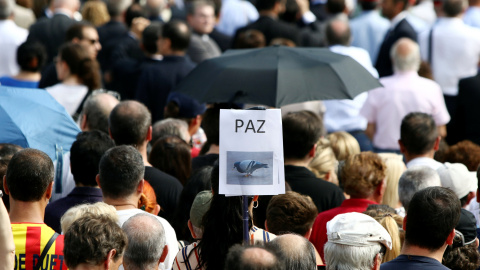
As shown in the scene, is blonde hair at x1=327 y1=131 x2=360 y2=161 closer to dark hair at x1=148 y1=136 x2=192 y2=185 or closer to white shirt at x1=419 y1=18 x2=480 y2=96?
dark hair at x1=148 y1=136 x2=192 y2=185

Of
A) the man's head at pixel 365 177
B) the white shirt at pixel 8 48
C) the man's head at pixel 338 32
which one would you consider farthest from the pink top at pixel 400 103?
the white shirt at pixel 8 48

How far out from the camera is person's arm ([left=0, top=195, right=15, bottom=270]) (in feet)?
12.6

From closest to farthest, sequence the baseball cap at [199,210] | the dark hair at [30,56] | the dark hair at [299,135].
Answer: the baseball cap at [199,210] → the dark hair at [299,135] → the dark hair at [30,56]

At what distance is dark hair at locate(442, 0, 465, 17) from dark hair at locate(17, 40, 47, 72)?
506 cm

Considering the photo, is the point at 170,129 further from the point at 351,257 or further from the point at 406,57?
the point at 351,257

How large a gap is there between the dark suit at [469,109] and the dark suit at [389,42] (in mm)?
2202

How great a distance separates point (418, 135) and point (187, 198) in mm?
2299

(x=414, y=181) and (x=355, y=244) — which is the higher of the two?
(x=414, y=181)

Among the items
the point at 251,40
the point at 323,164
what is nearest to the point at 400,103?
the point at 251,40

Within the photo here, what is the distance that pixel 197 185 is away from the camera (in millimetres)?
5461

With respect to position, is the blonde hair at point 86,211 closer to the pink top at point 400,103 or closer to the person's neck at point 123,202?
the person's neck at point 123,202

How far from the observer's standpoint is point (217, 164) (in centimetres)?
454

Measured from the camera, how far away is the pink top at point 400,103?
338 inches

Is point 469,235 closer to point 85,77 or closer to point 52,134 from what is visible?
point 52,134
